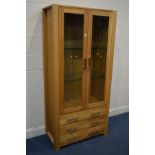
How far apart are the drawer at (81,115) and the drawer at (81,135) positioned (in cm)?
19

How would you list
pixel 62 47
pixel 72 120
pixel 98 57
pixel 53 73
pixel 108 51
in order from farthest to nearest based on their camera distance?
1. pixel 98 57
2. pixel 108 51
3. pixel 72 120
4. pixel 53 73
5. pixel 62 47

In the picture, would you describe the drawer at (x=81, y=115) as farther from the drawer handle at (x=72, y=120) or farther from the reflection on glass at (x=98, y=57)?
the reflection on glass at (x=98, y=57)

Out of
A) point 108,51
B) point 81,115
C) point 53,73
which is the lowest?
point 81,115

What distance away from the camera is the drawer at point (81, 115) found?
2.47 meters

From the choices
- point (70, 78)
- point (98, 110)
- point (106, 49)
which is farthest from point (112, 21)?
point (98, 110)

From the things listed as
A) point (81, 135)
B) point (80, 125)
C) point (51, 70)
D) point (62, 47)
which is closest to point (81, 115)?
point (80, 125)

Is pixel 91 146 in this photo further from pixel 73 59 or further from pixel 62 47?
pixel 62 47

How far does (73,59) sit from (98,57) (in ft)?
1.31

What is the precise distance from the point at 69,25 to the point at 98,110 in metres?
1.24

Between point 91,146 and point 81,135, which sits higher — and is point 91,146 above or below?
below

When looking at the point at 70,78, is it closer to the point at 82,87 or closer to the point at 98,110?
the point at 82,87

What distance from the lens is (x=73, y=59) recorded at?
102 inches

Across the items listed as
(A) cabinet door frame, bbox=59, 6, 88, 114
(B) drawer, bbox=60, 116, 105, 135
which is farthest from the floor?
(A) cabinet door frame, bbox=59, 6, 88, 114

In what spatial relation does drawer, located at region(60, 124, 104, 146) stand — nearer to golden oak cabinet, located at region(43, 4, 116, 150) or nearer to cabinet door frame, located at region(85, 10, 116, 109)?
golden oak cabinet, located at region(43, 4, 116, 150)
